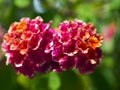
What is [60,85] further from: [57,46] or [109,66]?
[109,66]

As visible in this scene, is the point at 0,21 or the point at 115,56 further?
the point at 115,56

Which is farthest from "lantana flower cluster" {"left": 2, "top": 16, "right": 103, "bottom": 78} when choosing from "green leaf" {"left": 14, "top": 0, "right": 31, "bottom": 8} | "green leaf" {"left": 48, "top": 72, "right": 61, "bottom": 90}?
"green leaf" {"left": 14, "top": 0, "right": 31, "bottom": 8}

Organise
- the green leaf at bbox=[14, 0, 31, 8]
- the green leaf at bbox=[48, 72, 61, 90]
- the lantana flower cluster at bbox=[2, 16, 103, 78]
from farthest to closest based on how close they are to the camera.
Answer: the green leaf at bbox=[14, 0, 31, 8]
the green leaf at bbox=[48, 72, 61, 90]
the lantana flower cluster at bbox=[2, 16, 103, 78]

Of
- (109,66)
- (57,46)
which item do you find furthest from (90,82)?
(57,46)

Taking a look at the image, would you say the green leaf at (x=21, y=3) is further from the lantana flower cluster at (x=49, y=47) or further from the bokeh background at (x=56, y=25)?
the lantana flower cluster at (x=49, y=47)

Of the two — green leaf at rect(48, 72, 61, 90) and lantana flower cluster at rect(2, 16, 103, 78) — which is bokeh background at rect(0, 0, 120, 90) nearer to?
green leaf at rect(48, 72, 61, 90)

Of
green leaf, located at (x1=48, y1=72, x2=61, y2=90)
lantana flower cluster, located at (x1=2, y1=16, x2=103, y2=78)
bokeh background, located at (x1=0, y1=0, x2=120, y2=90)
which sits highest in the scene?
bokeh background, located at (x1=0, y1=0, x2=120, y2=90)

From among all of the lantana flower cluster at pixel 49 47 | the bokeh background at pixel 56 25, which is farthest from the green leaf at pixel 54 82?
the lantana flower cluster at pixel 49 47
